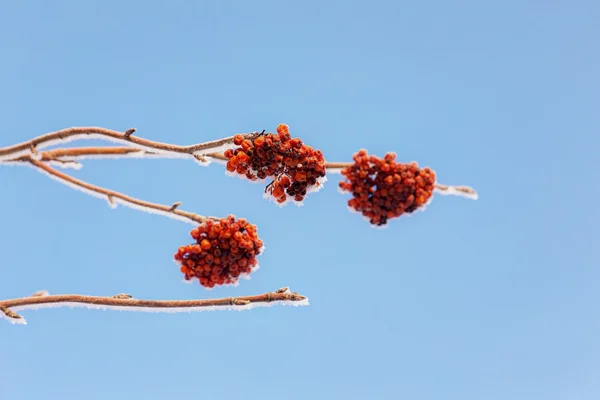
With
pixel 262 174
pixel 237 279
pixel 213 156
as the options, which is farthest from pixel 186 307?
pixel 213 156

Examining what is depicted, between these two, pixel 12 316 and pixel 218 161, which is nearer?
pixel 12 316

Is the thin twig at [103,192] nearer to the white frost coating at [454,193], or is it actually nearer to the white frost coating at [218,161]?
the white frost coating at [218,161]

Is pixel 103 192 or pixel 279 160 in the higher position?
pixel 103 192

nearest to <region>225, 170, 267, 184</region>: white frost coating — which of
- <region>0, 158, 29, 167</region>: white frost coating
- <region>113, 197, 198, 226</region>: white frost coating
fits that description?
<region>113, 197, 198, 226</region>: white frost coating

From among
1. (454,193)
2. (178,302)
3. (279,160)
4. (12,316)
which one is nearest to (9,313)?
(12,316)

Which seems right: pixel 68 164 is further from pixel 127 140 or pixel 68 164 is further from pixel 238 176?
pixel 238 176

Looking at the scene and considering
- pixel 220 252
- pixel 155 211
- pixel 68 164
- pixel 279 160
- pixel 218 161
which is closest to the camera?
pixel 279 160

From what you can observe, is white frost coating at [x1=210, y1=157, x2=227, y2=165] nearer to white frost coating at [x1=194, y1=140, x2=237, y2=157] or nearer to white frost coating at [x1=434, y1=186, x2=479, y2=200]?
white frost coating at [x1=194, y1=140, x2=237, y2=157]

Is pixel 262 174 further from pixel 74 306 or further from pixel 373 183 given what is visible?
pixel 74 306

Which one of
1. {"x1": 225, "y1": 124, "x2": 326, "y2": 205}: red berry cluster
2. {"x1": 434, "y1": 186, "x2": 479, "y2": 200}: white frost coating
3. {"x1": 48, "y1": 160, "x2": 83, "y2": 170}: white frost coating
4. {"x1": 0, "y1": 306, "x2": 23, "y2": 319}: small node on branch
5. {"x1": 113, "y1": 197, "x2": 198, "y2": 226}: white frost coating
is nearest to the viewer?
{"x1": 225, "y1": 124, "x2": 326, "y2": 205}: red berry cluster
